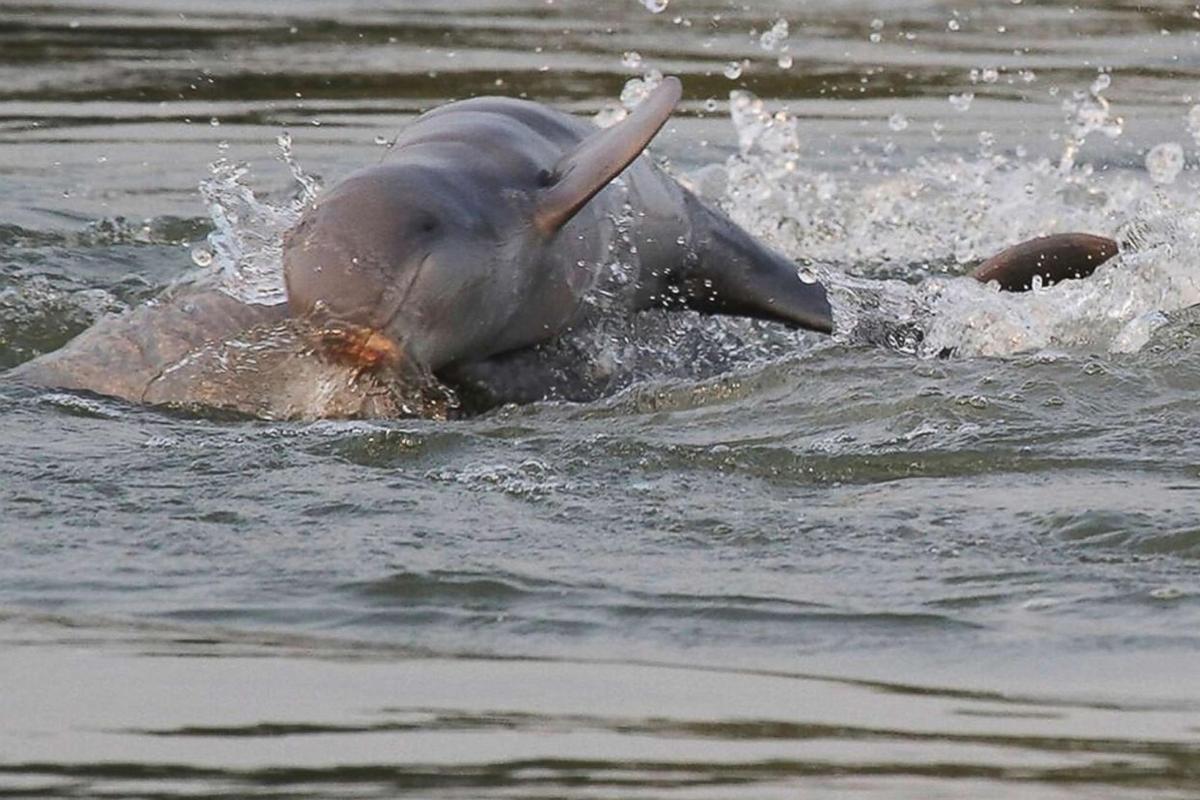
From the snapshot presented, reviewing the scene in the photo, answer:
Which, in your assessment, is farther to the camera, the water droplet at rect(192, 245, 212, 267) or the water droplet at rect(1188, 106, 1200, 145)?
the water droplet at rect(1188, 106, 1200, 145)

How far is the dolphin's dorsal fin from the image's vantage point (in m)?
6.27

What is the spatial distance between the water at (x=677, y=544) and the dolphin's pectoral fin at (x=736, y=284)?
0.09 metres

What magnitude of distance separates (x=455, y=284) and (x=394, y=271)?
7.4 inches

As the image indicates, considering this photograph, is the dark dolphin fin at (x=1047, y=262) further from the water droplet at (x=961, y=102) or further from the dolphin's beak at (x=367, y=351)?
the water droplet at (x=961, y=102)

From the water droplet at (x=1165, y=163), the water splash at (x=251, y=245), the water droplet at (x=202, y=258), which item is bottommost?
the water splash at (x=251, y=245)

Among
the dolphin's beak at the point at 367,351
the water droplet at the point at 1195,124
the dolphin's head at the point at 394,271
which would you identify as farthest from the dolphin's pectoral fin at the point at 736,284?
the water droplet at the point at 1195,124

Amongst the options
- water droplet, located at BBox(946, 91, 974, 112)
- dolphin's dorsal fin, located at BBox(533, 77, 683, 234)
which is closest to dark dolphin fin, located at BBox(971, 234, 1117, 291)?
dolphin's dorsal fin, located at BBox(533, 77, 683, 234)

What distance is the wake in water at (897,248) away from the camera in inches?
267

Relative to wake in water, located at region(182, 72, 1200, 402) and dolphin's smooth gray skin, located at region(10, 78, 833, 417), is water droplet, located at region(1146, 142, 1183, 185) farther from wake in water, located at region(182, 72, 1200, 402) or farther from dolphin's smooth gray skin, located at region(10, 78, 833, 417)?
dolphin's smooth gray skin, located at region(10, 78, 833, 417)

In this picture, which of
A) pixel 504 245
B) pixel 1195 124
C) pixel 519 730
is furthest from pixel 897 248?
pixel 519 730

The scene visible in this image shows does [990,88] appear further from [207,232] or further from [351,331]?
[351,331]

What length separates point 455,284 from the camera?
616 centimetres

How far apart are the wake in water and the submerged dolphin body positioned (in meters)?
0.08

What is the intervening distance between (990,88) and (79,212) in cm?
404
